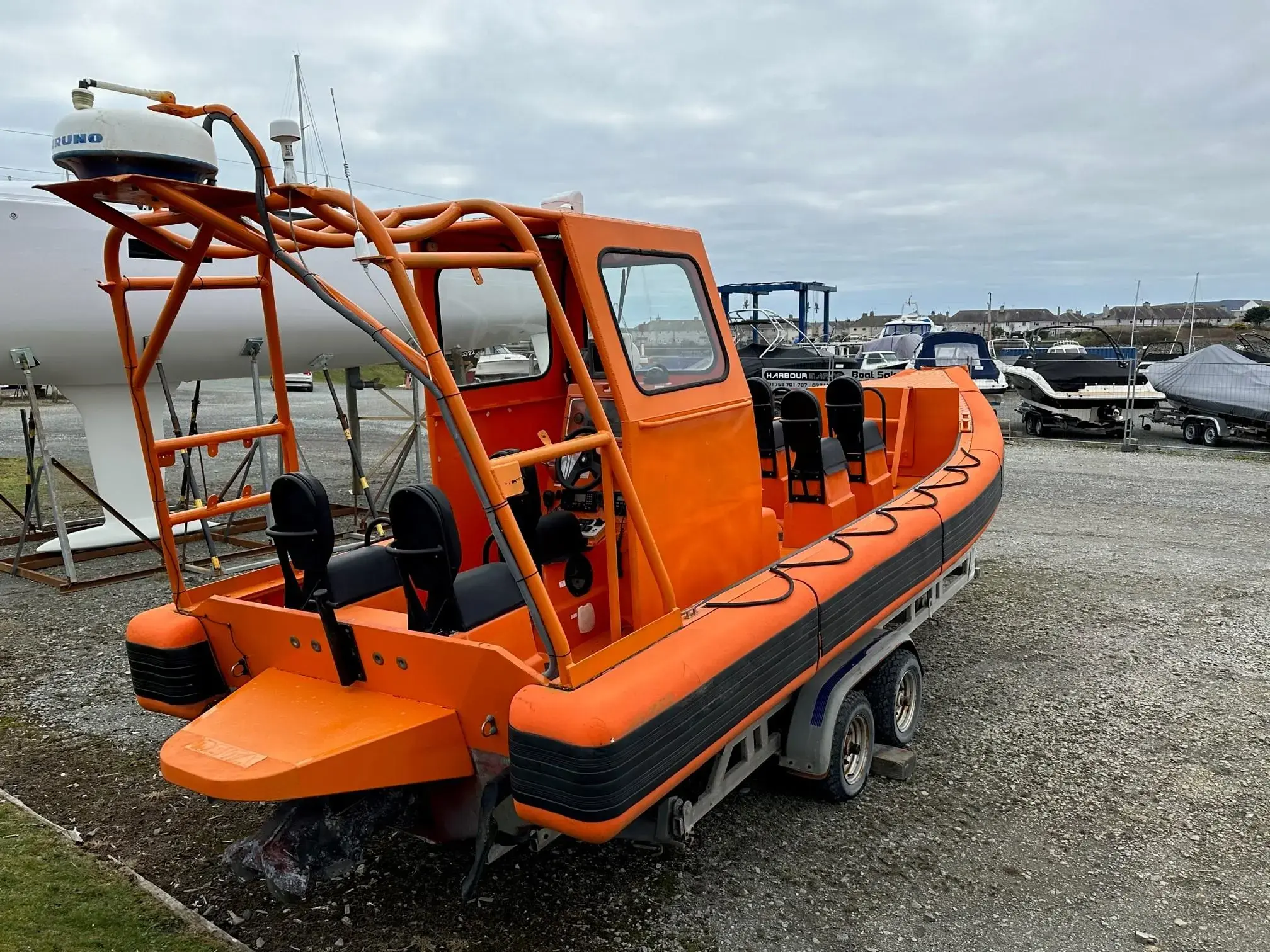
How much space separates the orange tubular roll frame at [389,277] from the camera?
2.12 m

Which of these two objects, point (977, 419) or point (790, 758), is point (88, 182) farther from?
point (977, 419)

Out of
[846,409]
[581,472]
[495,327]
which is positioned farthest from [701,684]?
[846,409]

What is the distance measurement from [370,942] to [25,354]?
20.9ft

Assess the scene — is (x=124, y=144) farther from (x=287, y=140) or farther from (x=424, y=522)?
(x=424, y=522)

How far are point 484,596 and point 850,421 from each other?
3.06 meters

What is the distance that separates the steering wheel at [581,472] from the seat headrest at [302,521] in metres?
0.97

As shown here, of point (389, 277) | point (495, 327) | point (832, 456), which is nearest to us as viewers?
point (389, 277)

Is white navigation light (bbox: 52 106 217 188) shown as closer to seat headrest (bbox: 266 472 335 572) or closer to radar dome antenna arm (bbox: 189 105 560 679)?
radar dome antenna arm (bbox: 189 105 560 679)

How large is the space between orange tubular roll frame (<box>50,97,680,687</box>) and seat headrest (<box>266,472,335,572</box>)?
41cm

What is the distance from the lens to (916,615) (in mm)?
4285

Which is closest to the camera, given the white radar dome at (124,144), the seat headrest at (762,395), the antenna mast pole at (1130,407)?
the white radar dome at (124,144)

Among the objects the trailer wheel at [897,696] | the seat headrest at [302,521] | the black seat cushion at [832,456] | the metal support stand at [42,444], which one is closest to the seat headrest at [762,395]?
the black seat cushion at [832,456]

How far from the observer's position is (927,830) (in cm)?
341

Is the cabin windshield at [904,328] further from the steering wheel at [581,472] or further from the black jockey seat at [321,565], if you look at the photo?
the black jockey seat at [321,565]
